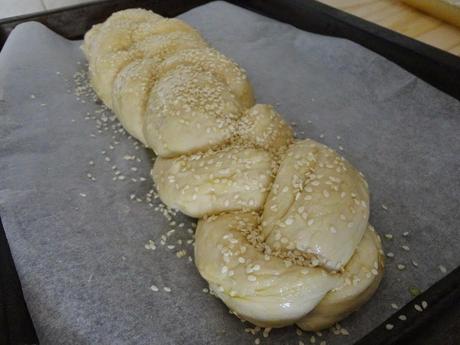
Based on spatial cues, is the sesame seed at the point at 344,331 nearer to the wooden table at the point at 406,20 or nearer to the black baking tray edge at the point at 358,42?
the black baking tray edge at the point at 358,42

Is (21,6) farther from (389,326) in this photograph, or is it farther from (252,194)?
(389,326)

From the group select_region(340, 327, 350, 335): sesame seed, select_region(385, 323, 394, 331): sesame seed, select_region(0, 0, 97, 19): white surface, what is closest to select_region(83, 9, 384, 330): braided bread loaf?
select_region(340, 327, 350, 335): sesame seed

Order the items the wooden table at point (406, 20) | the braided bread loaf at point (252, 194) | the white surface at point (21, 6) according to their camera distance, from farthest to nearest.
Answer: the white surface at point (21, 6)
the wooden table at point (406, 20)
the braided bread loaf at point (252, 194)

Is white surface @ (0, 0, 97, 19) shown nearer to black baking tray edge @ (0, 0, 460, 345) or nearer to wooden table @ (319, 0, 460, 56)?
black baking tray edge @ (0, 0, 460, 345)

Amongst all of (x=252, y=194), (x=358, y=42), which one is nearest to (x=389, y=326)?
(x=252, y=194)

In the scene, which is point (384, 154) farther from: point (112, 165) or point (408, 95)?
point (112, 165)

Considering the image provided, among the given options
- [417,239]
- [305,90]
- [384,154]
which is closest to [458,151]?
[384,154]

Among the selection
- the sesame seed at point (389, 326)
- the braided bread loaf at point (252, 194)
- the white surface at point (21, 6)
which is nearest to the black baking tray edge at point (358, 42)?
the sesame seed at point (389, 326)
